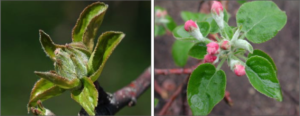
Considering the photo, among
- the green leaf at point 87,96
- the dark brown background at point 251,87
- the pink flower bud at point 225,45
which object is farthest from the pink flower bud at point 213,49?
the dark brown background at point 251,87

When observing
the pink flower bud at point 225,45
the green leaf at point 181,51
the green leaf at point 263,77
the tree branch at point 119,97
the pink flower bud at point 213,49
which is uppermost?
the pink flower bud at point 213,49

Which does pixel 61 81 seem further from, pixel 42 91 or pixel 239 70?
pixel 239 70

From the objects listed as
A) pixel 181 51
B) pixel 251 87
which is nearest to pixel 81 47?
pixel 181 51

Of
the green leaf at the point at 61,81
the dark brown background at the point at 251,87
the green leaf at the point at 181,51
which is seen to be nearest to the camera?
the green leaf at the point at 61,81

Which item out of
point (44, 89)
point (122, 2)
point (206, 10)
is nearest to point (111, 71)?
point (122, 2)

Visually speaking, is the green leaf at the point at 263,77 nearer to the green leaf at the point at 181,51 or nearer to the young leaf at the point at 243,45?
the young leaf at the point at 243,45

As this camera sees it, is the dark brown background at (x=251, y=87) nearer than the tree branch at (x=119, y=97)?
No

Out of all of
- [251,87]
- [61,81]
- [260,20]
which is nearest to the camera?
[61,81]
